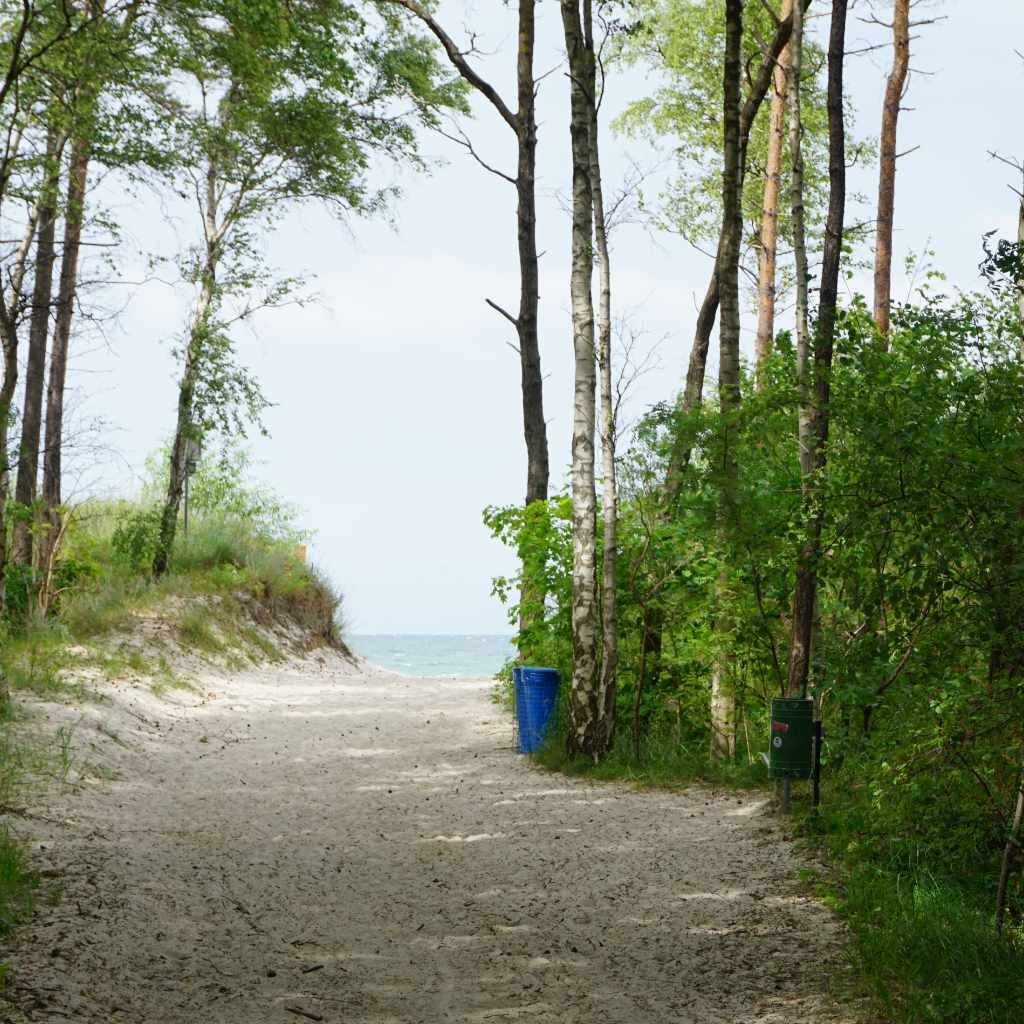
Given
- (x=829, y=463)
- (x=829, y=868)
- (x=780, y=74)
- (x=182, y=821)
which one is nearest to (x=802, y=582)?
(x=829, y=463)

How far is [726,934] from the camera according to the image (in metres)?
5.94

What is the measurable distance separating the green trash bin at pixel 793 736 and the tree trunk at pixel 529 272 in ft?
23.5

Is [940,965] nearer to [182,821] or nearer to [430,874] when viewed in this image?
[430,874]

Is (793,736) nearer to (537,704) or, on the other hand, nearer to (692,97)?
(537,704)

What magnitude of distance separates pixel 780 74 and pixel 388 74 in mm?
6434

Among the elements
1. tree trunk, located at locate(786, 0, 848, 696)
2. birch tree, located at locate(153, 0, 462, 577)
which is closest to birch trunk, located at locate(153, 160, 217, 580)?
birch tree, located at locate(153, 0, 462, 577)

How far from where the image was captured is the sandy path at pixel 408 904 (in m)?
5.02

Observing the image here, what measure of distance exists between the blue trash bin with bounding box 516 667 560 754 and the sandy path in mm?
563

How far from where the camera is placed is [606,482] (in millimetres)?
10188

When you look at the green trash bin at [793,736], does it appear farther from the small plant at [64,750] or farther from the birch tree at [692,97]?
the birch tree at [692,97]

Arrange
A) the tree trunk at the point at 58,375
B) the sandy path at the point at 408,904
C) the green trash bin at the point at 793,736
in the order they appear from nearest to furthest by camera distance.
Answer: the sandy path at the point at 408,904 → the green trash bin at the point at 793,736 → the tree trunk at the point at 58,375

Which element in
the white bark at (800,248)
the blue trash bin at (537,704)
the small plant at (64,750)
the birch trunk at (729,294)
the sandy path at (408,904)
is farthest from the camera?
the blue trash bin at (537,704)

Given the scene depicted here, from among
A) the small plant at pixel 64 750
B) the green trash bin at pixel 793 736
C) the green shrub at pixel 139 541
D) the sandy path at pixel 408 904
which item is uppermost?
the green shrub at pixel 139 541

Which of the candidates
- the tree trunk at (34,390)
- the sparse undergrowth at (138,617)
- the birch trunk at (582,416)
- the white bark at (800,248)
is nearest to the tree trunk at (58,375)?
the tree trunk at (34,390)
